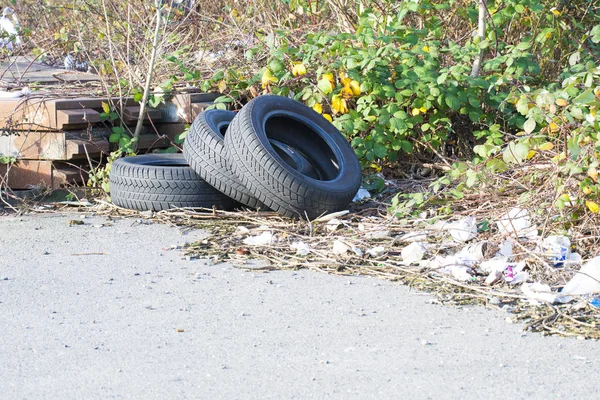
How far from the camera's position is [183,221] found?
6.12 metres

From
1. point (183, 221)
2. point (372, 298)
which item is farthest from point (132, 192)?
point (372, 298)

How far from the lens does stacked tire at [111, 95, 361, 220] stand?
19.3 ft

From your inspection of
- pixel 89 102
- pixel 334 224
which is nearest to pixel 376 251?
pixel 334 224

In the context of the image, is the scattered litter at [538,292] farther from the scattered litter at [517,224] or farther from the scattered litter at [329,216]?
the scattered litter at [329,216]

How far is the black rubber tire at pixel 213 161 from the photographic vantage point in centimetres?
608

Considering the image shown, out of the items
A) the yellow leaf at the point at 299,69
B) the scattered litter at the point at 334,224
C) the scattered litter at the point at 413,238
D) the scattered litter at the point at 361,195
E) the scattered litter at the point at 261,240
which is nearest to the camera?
the scattered litter at the point at 413,238

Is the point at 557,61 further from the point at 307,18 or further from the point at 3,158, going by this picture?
the point at 3,158

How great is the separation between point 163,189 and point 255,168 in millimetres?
857

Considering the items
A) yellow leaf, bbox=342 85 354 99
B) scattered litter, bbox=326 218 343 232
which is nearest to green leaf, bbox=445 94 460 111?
yellow leaf, bbox=342 85 354 99

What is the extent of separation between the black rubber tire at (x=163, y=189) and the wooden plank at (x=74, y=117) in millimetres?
779

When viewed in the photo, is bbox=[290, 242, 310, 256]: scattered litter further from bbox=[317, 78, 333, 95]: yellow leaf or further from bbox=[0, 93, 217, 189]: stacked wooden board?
bbox=[0, 93, 217, 189]: stacked wooden board

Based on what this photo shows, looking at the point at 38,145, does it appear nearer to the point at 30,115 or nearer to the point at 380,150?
the point at 30,115

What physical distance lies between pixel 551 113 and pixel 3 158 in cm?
449

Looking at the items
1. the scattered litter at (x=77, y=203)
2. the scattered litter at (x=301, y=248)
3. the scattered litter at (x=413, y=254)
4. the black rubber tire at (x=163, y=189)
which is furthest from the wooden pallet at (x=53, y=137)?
the scattered litter at (x=413, y=254)
